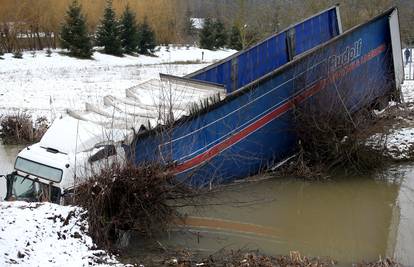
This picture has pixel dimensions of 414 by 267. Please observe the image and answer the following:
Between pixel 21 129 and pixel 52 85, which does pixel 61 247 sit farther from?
pixel 52 85

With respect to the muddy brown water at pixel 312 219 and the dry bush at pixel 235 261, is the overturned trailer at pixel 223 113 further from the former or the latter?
the dry bush at pixel 235 261

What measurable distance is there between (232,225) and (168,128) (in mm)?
1728

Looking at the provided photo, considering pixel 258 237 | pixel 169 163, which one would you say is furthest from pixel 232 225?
pixel 169 163

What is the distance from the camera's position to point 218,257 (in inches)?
229

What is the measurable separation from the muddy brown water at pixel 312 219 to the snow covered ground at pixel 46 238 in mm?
734

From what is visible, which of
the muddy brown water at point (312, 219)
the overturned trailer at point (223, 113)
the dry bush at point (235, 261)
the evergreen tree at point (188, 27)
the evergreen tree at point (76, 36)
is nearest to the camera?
the dry bush at point (235, 261)

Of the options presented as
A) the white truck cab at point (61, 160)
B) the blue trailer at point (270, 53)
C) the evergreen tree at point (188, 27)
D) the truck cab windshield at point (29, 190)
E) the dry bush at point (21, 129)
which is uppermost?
the evergreen tree at point (188, 27)

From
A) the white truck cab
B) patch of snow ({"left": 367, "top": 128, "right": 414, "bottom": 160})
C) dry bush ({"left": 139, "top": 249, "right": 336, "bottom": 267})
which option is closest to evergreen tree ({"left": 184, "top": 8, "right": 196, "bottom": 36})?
patch of snow ({"left": 367, "top": 128, "right": 414, "bottom": 160})

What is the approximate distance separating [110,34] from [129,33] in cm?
254

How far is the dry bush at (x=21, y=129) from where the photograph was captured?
1320 cm

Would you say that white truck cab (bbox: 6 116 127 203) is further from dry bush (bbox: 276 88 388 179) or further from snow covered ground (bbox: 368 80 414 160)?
snow covered ground (bbox: 368 80 414 160)

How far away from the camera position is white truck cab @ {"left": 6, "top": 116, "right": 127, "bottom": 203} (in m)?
6.90

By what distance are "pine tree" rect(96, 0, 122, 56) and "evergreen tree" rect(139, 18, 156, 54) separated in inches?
128

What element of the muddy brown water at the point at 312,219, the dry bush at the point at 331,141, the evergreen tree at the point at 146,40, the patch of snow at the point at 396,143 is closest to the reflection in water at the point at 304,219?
the muddy brown water at the point at 312,219
